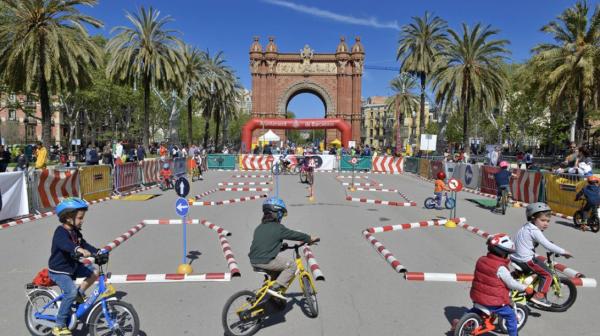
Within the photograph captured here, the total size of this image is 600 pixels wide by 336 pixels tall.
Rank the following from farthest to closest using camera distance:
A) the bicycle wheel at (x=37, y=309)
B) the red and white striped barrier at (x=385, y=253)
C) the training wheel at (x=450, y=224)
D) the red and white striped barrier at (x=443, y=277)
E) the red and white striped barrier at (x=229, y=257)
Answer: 1. the training wheel at (x=450, y=224)
2. the red and white striped barrier at (x=385, y=253)
3. the red and white striped barrier at (x=229, y=257)
4. the red and white striped barrier at (x=443, y=277)
5. the bicycle wheel at (x=37, y=309)

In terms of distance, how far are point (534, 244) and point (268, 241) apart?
3419mm

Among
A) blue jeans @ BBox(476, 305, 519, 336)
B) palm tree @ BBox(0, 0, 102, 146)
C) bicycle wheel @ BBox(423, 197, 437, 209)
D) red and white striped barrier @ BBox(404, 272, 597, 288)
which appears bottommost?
red and white striped barrier @ BBox(404, 272, 597, 288)

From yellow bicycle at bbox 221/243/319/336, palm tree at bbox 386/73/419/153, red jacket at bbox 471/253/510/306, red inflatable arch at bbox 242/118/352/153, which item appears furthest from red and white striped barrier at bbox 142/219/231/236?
palm tree at bbox 386/73/419/153

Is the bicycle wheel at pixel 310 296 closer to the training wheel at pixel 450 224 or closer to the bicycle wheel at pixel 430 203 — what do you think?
the training wheel at pixel 450 224

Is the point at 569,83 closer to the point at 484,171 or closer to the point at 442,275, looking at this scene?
the point at 484,171

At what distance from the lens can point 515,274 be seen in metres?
5.66

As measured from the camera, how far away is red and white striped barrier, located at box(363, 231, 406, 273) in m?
7.26

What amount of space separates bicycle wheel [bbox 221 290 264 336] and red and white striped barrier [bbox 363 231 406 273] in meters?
3.15

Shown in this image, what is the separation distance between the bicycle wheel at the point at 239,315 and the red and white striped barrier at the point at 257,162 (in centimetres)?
2867

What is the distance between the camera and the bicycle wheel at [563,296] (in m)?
5.67

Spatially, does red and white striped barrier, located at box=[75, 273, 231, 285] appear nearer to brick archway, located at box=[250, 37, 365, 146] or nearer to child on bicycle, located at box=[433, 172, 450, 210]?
child on bicycle, located at box=[433, 172, 450, 210]

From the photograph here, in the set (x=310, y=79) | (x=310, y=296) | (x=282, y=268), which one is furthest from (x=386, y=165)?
(x=282, y=268)

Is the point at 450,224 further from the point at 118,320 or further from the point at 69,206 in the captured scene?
the point at 69,206

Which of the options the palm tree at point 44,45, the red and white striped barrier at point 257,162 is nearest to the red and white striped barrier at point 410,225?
the palm tree at point 44,45
